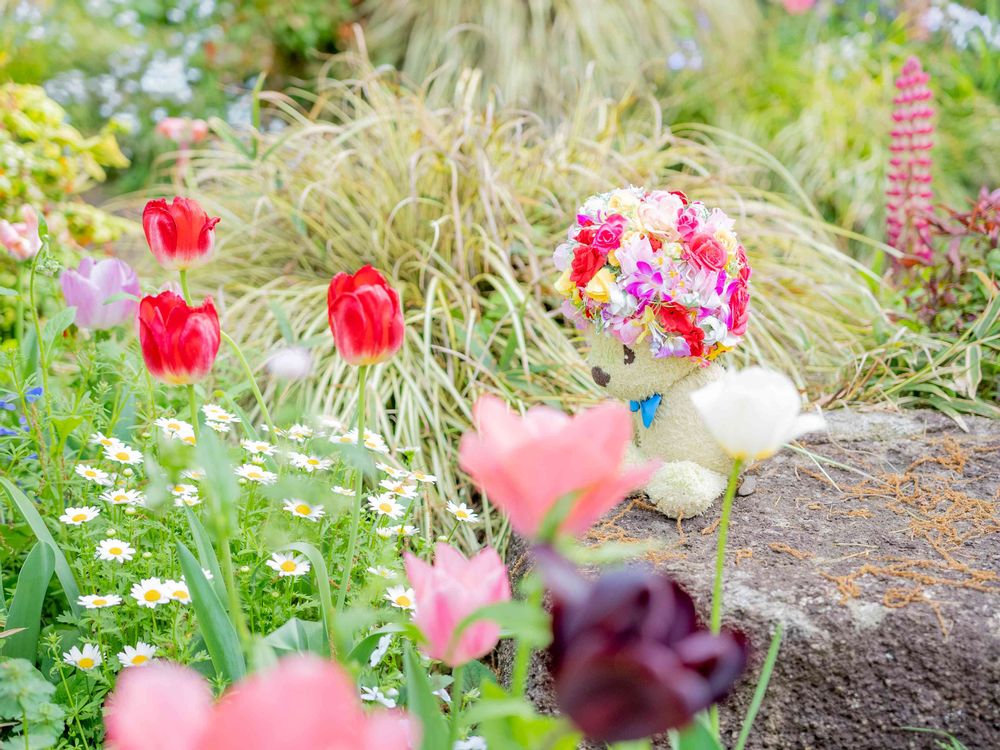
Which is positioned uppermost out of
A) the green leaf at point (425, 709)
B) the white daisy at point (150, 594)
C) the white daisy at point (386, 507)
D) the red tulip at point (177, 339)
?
the red tulip at point (177, 339)

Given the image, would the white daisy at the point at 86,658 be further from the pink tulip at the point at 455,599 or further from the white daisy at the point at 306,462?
the pink tulip at the point at 455,599

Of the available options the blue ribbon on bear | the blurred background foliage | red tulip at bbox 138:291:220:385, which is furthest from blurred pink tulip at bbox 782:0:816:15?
red tulip at bbox 138:291:220:385

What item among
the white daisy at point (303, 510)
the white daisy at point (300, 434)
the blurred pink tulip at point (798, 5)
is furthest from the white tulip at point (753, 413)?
the blurred pink tulip at point (798, 5)

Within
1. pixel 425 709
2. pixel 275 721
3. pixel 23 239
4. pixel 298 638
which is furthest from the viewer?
pixel 23 239

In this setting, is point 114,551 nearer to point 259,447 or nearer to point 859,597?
point 259,447

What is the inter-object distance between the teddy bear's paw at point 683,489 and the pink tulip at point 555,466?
903 mm

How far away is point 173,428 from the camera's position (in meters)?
1.32

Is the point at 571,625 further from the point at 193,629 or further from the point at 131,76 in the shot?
the point at 131,76

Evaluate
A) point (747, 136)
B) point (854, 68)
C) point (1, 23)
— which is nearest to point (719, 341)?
point (747, 136)

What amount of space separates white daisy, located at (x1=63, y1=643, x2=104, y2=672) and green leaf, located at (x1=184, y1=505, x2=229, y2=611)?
A: 5.9 inches

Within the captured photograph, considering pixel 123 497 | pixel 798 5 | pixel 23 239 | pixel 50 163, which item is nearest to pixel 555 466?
pixel 123 497

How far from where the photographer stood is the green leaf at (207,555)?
3.37ft

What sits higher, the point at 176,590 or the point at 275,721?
the point at 275,721

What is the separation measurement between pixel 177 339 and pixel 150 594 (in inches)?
14.4
